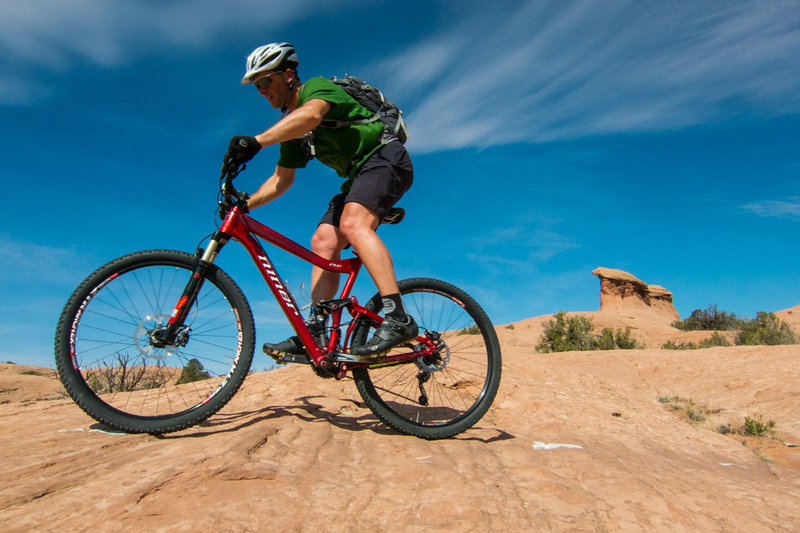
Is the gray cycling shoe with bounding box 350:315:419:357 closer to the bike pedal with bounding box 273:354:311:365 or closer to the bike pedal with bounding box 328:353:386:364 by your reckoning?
the bike pedal with bounding box 328:353:386:364

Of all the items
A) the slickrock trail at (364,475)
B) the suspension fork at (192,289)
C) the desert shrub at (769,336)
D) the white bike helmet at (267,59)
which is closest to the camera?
the slickrock trail at (364,475)

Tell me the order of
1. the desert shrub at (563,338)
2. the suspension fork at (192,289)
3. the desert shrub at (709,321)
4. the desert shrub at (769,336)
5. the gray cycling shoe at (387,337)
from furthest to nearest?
the desert shrub at (709,321) < the desert shrub at (563,338) < the desert shrub at (769,336) < the gray cycling shoe at (387,337) < the suspension fork at (192,289)

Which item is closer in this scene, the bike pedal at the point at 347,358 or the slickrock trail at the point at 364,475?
the slickrock trail at the point at 364,475

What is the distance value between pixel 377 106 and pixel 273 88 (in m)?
0.74

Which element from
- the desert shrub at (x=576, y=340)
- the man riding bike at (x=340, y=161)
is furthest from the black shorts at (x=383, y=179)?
the desert shrub at (x=576, y=340)

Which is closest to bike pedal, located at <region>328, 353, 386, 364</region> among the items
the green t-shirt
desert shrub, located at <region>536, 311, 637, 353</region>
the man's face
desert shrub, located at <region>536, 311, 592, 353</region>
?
the green t-shirt

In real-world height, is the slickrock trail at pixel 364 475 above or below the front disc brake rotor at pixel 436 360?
below

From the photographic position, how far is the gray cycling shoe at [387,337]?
113 inches

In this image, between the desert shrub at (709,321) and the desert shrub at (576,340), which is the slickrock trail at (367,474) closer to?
the desert shrub at (576,340)

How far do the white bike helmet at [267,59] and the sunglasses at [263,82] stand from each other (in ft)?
0.14

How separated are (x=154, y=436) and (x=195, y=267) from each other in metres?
0.99

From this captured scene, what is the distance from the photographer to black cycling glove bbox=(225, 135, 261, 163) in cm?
273

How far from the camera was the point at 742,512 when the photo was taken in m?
2.04

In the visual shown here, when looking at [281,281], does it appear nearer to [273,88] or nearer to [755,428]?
[273,88]
